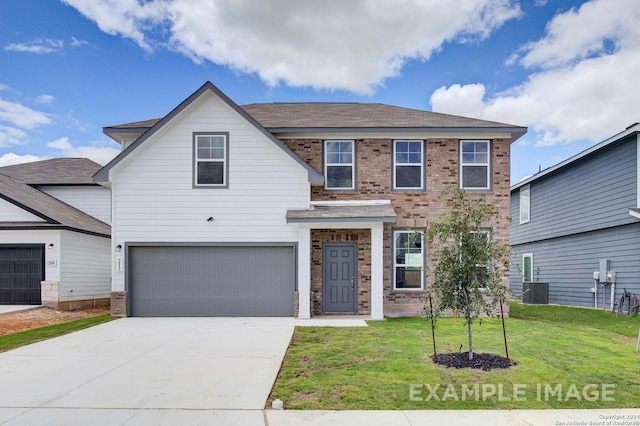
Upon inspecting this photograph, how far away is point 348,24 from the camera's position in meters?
15.8

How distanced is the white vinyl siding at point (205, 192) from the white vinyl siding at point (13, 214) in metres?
4.13

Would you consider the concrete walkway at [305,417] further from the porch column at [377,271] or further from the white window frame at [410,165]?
the white window frame at [410,165]

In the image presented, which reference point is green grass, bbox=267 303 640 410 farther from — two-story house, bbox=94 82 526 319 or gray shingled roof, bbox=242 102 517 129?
gray shingled roof, bbox=242 102 517 129

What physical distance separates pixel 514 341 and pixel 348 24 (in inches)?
451

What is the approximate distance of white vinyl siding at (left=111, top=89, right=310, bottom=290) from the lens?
1345 centimetres

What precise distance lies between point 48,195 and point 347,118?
511 inches

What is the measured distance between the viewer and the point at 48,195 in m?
19.2

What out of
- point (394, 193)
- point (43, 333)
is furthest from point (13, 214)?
point (394, 193)

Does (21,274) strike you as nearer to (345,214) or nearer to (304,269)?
(304,269)

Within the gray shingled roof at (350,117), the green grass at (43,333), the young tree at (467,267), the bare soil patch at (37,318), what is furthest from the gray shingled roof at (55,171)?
the young tree at (467,267)

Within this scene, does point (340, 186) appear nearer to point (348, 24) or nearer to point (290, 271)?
point (290, 271)

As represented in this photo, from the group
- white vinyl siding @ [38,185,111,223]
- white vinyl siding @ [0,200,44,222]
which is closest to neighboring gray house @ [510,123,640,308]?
white vinyl siding @ [0,200,44,222]

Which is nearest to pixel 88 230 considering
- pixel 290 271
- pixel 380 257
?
pixel 290 271

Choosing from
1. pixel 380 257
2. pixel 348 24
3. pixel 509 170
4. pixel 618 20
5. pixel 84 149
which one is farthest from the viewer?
pixel 84 149
